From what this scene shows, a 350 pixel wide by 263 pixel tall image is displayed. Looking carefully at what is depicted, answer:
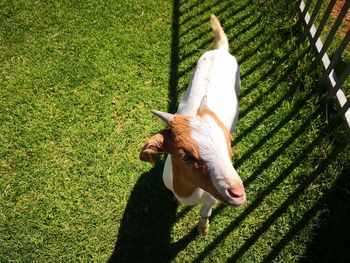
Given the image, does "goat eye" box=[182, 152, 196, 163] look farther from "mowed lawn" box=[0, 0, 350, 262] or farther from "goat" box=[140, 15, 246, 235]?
"mowed lawn" box=[0, 0, 350, 262]

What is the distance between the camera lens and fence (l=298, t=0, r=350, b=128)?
191 inches

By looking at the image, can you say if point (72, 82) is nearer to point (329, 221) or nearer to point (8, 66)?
→ point (8, 66)

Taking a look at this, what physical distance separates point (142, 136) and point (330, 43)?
306 centimetres

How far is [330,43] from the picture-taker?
5.29 m

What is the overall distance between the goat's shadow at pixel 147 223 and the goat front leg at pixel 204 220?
385mm

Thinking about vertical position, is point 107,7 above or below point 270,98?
above

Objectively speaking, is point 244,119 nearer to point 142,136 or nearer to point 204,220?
point 142,136

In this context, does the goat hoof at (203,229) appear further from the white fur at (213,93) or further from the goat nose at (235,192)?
the goat nose at (235,192)

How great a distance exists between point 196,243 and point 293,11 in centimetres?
429

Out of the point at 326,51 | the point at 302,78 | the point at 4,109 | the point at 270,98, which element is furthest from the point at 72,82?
the point at 326,51

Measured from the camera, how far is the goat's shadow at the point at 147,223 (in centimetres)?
432

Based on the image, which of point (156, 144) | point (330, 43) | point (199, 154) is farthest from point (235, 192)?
point (330, 43)

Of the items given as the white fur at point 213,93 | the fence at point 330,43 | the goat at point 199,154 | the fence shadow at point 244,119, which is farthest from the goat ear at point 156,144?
the fence at point 330,43

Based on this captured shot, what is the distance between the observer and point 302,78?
18.3 feet
